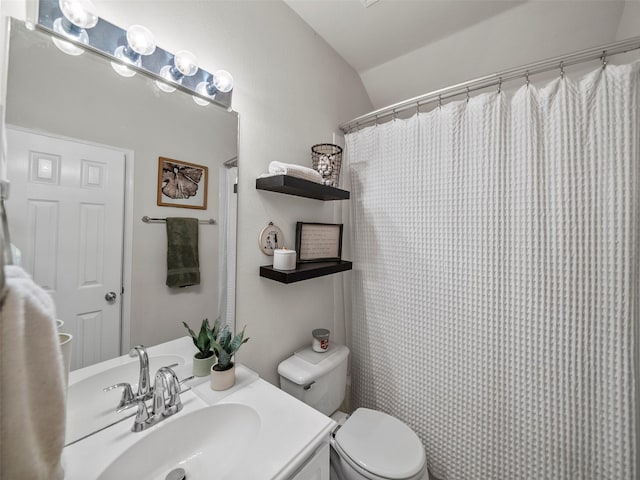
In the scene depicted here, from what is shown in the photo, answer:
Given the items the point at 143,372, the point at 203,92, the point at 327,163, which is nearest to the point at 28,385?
the point at 143,372

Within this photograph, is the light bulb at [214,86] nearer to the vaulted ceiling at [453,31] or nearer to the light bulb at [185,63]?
the light bulb at [185,63]

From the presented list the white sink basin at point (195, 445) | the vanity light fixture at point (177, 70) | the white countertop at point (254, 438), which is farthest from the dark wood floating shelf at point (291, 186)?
the white sink basin at point (195, 445)

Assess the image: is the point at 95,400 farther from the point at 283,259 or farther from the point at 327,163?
the point at 327,163

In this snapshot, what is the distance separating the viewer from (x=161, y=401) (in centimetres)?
78

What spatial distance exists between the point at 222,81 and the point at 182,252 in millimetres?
679

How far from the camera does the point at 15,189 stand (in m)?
0.61

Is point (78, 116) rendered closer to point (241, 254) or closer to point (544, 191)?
point (241, 254)

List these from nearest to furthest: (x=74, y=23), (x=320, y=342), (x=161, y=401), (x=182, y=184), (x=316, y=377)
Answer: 1. (x=74, y=23)
2. (x=161, y=401)
3. (x=182, y=184)
4. (x=316, y=377)
5. (x=320, y=342)

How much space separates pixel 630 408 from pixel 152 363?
1.67 m

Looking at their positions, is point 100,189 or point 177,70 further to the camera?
point 177,70

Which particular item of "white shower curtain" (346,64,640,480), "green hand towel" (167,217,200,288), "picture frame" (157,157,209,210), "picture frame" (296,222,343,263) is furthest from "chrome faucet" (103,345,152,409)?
"white shower curtain" (346,64,640,480)

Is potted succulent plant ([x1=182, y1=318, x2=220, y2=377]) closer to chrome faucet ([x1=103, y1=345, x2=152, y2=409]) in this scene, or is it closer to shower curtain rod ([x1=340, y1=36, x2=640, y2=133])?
chrome faucet ([x1=103, y1=345, x2=152, y2=409])

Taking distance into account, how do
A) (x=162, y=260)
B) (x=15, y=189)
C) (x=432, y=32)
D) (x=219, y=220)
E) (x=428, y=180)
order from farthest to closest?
1. (x=432, y=32)
2. (x=428, y=180)
3. (x=219, y=220)
4. (x=162, y=260)
5. (x=15, y=189)

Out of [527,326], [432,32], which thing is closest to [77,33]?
[432,32]
